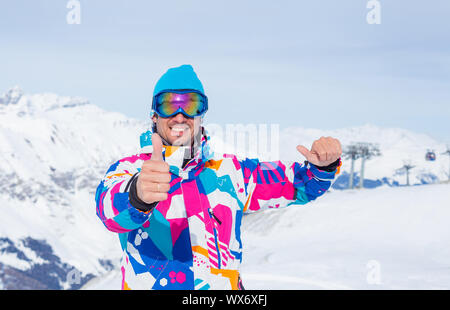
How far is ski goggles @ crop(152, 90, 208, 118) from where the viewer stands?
3.52m

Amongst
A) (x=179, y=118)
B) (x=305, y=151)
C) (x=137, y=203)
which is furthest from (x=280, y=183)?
(x=137, y=203)

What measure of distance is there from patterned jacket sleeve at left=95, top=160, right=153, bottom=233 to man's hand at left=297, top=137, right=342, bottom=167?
1342 mm

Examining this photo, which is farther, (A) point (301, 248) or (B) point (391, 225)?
(B) point (391, 225)

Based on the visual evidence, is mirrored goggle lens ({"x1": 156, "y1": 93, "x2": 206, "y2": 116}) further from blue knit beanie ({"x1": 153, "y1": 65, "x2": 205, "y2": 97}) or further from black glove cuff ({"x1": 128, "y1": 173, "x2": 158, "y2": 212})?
black glove cuff ({"x1": 128, "y1": 173, "x2": 158, "y2": 212})

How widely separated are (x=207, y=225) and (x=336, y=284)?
877 centimetres

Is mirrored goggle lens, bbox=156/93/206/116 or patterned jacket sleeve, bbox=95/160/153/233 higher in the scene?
mirrored goggle lens, bbox=156/93/206/116

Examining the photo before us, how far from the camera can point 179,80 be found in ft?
11.8

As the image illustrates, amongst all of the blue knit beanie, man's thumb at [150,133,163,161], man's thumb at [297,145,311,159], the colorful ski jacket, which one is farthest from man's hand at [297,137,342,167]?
man's thumb at [150,133,163,161]

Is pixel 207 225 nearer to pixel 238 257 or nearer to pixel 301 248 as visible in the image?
pixel 238 257

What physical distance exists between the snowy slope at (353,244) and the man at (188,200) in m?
6.74

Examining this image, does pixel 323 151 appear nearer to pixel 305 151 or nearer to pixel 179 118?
pixel 305 151

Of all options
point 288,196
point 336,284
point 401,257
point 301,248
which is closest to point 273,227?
point 301,248
